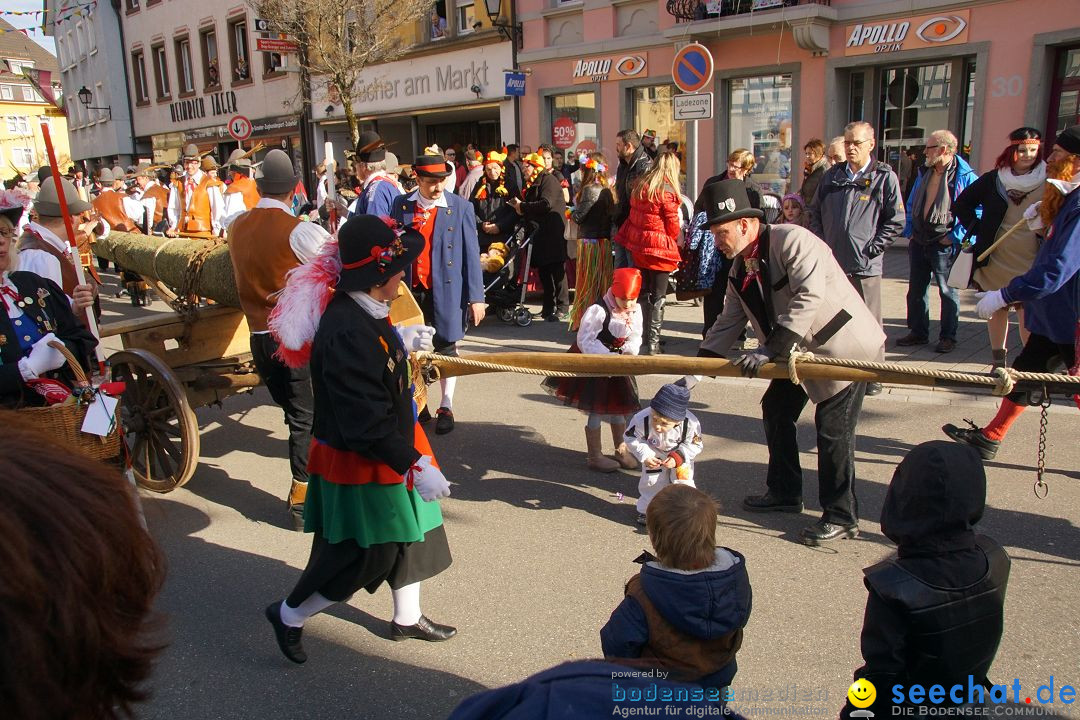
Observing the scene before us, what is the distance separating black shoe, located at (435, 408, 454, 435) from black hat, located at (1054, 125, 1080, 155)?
4319 millimetres

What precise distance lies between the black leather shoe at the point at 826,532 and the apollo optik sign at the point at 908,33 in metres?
11.5

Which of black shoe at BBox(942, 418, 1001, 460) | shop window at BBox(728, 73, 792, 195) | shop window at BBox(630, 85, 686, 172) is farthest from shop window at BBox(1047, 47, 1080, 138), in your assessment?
black shoe at BBox(942, 418, 1001, 460)

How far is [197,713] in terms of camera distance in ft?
10.0

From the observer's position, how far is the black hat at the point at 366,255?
10.3ft

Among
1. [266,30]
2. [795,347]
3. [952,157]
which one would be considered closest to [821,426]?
[795,347]

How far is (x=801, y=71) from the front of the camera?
14492 millimetres

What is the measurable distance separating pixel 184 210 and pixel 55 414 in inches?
381

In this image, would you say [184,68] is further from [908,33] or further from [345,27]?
[908,33]

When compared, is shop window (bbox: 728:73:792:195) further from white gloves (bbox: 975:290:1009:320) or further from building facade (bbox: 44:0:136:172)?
building facade (bbox: 44:0:136:172)

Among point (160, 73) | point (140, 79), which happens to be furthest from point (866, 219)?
point (140, 79)

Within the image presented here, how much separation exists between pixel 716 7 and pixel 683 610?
14874 mm

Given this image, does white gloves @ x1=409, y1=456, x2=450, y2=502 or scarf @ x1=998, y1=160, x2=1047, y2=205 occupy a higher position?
scarf @ x1=998, y1=160, x2=1047, y2=205

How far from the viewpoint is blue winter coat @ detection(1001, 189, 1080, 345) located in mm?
3992

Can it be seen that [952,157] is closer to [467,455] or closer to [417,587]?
[467,455]
